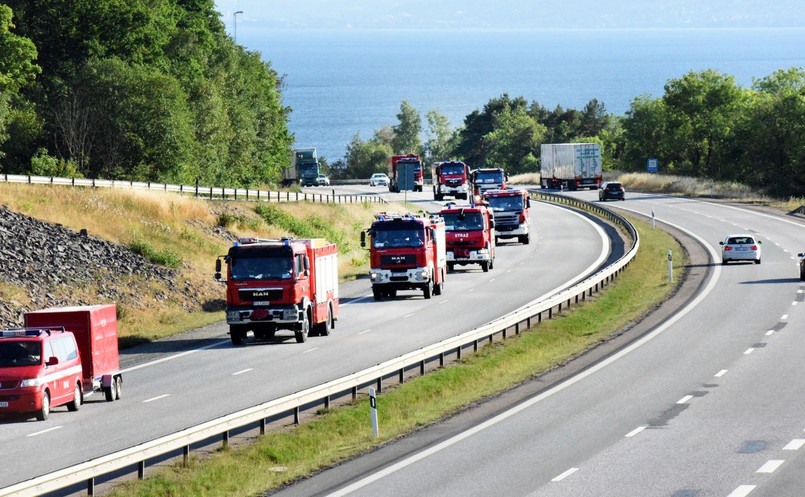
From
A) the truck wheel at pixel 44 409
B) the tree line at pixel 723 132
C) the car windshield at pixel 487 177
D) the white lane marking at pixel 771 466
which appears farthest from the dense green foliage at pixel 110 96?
the white lane marking at pixel 771 466

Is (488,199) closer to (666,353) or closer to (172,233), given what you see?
(172,233)

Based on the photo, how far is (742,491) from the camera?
50.8 feet

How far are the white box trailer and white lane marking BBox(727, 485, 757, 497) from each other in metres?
100

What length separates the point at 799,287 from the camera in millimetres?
48844

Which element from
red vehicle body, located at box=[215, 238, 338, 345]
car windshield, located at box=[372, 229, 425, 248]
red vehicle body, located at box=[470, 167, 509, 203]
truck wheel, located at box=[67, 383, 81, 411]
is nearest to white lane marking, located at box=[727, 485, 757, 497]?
truck wheel, located at box=[67, 383, 81, 411]

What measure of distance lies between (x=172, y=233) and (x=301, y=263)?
21.1 meters

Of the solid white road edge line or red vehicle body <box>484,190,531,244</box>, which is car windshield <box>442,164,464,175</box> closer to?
red vehicle body <box>484,190,531,244</box>

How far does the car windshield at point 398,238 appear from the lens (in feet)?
152

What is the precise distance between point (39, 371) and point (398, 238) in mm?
24181

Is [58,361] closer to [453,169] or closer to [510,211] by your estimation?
[510,211]

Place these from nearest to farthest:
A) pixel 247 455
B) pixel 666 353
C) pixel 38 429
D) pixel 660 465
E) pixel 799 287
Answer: pixel 660 465
pixel 247 455
pixel 38 429
pixel 666 353
pixel 799 287

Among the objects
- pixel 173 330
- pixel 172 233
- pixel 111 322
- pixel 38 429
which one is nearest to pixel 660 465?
pixel 38 429

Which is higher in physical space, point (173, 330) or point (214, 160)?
point (214, 160)

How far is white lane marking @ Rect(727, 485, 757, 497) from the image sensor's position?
15.3m
